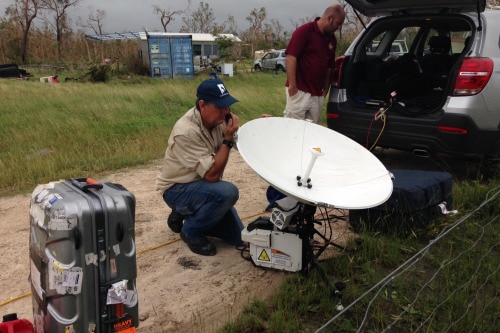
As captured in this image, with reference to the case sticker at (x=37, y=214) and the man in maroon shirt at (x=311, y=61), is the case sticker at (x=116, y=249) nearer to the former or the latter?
the case sticker at (x=37, y=214)

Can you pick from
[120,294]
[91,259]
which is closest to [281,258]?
[120,294]

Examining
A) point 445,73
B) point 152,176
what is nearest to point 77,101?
point 152,176

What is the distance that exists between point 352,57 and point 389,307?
338cm

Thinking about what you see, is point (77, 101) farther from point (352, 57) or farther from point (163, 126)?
point (352, 57)

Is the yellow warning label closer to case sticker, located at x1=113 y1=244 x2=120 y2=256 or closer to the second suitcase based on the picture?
the second suitcase

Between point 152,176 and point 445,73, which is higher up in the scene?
point 445,73

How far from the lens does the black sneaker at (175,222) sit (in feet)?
13.0

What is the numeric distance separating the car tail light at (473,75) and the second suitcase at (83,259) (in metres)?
3.42

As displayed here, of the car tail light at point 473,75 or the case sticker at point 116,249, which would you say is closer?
the case sticker at point 116,249

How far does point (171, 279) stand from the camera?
10.8ft

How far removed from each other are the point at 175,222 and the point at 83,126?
5.35 metres

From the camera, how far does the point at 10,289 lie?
124 inches

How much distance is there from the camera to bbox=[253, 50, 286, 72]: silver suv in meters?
26.4

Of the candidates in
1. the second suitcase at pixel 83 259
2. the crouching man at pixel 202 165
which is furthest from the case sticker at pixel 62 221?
the crouching man at pixel 202 165
